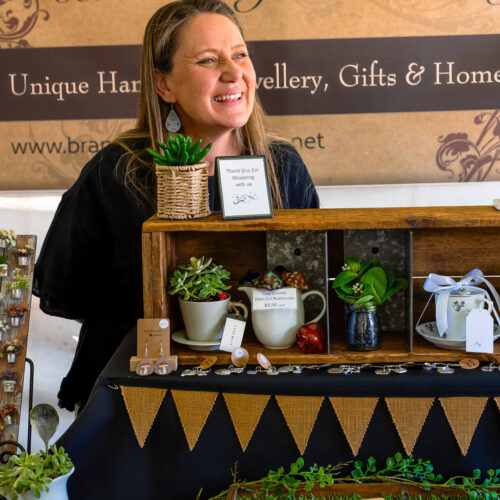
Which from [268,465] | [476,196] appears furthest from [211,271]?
[476,196]

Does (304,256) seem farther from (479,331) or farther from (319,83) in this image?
(319,83)

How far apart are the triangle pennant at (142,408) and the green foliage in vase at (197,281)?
23 cm

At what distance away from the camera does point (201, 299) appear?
1505mm

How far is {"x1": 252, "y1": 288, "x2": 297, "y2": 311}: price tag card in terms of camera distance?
4.89 ft

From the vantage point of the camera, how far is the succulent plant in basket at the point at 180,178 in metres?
1.47

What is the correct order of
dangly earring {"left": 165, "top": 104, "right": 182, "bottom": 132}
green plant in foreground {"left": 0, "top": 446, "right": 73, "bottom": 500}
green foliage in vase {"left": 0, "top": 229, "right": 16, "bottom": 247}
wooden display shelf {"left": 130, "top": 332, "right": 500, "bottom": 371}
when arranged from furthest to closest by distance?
1. dangly earring {"left": 165, "top": 104, "right": 182, "bottom": 132}
2. green foliage in vase {"left": 0, "top": 229, "right": 16, "bottom": 247}
3. wooden display shelf {"left": 130, "top": 332, "right": 500, "bottom": 371}
4. green plant in foreground {"left": 0, "top": 446, "right": 73, "bottom": 500}

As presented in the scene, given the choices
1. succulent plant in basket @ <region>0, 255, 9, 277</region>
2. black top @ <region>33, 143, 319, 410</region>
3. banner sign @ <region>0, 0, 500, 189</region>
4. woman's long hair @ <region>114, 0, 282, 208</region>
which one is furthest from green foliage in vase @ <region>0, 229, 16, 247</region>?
banner sign @ <region>0, 0, 500, 189</region>

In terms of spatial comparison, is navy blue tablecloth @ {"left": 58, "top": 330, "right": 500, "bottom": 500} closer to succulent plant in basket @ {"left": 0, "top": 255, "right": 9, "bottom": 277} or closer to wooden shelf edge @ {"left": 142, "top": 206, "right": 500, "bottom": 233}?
wooden shelf edge @ {"left": 142, "top": 206, "right": 500, "bottom": 233}

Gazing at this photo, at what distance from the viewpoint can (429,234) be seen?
63.8 inches

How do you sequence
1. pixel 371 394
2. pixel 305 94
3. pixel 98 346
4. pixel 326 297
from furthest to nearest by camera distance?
pixel 305 94 < pixel 98 346 < pixel 326 297 < pixel 371 394

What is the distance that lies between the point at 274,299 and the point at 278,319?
5cm

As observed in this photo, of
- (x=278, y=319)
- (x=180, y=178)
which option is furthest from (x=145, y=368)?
(x=180, y=178)

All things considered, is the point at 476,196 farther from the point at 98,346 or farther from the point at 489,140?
the point at 98,346

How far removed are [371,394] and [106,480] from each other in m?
0.59
